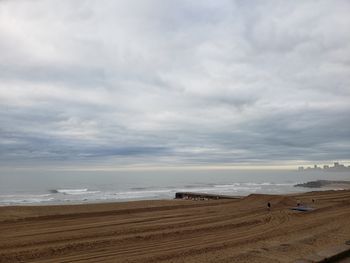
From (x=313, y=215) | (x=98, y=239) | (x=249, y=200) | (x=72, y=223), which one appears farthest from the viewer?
(x=249, y=200)

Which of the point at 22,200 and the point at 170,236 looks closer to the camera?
the point at 170,236

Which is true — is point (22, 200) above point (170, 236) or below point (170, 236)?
above

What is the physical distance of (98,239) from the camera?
449 inches

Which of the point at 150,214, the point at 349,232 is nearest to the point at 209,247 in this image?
the point at 349,232

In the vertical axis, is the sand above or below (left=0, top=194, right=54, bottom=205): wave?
below

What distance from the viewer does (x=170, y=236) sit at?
11.9 m

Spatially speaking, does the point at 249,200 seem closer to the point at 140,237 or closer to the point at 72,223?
the point at 72,223

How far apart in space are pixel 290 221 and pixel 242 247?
584cm

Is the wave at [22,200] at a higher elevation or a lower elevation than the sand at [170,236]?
higher

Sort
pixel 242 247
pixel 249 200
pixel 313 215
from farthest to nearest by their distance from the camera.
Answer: pixel 249 200 → pixel 313 215 → pixel 242 247

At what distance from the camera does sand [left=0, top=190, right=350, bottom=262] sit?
29.6 ft

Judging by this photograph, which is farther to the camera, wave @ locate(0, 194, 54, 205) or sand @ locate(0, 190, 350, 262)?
wave @ locate(0, 194, 54, 205)

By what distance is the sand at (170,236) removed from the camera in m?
9.02

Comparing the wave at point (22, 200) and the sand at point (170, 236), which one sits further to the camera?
the wave at point (22, 200)
